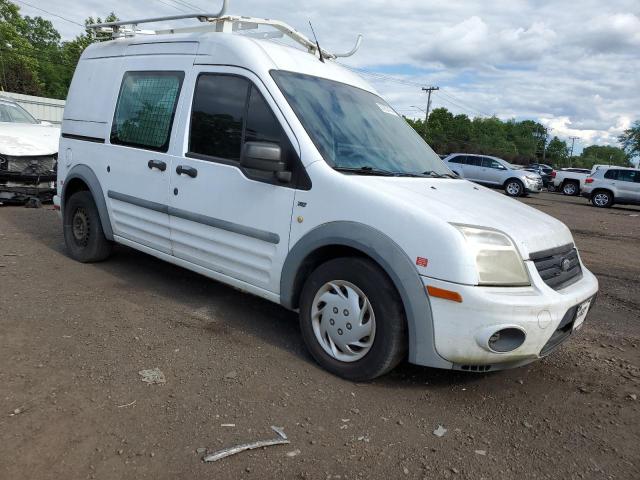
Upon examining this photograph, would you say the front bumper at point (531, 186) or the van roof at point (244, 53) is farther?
the front bumper at point (531, 186)

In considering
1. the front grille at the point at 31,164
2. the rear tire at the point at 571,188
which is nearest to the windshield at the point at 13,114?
the front grille at the point at 31,164

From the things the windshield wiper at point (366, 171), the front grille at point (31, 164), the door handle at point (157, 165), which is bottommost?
the front grille at point (31, 164)

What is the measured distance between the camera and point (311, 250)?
347 centimetres

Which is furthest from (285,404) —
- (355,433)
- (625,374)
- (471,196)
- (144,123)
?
(144,123)

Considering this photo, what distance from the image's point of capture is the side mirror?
345 centimetres

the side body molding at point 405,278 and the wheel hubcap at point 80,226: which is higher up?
the side body molding at point 405,278

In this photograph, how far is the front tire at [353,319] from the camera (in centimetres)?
316

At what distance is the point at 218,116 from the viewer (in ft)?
13.6

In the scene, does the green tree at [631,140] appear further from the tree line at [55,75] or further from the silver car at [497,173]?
the silver car at [497,173]

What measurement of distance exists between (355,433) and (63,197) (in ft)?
14.5

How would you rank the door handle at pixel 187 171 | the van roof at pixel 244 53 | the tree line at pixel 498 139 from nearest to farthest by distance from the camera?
1. the van roof at pixel 244 53
2. the door handle at pixel 187 171
3. the tree line at pixel 498 139

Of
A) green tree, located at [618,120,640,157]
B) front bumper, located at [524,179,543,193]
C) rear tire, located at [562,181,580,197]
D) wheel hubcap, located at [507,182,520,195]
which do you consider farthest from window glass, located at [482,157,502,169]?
green tree, located at [618,120,640,157]

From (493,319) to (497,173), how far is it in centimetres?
2244

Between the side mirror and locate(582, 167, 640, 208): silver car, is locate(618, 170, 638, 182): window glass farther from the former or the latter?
the side mirror
